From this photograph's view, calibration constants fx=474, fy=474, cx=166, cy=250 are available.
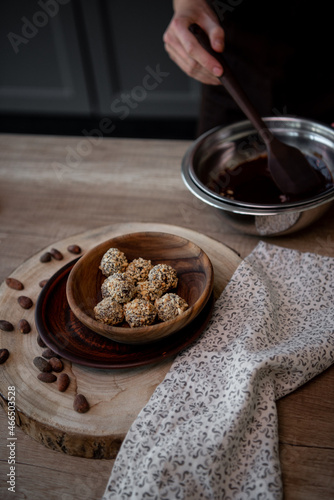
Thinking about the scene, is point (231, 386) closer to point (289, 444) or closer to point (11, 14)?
point (289, 444)

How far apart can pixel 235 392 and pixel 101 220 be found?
619 millimetres

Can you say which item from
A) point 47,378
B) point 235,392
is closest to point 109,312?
point 47,378

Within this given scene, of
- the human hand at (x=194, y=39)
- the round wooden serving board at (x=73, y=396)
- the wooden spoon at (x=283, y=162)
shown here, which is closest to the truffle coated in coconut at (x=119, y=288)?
the round wooden serving board at (x=73, y=396)

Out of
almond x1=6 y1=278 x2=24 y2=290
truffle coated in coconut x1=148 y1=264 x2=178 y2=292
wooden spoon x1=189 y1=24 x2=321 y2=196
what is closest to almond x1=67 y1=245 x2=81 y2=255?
almond x1=6 y1=278 x2=24 y2=290

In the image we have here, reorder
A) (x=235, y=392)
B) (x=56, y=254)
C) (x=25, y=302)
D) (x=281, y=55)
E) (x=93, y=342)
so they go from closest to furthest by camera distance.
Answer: (x=235, y=392)
(x=93, y=342)
(x=25, y=302)
(x=56, y=254)
(x=281, y=55)

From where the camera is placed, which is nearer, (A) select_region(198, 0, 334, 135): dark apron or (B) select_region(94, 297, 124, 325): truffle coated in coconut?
(B) select_region(94, 297, 124, 325): truffle coated in coconut

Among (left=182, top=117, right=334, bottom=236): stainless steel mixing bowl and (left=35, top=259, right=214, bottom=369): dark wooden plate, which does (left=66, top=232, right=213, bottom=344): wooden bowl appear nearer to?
(left=35, top=259, right=214, bottom=369): dark wooden plate

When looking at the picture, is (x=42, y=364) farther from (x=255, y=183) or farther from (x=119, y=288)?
(x=255, y=183)

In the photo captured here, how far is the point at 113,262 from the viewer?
0.91 meters

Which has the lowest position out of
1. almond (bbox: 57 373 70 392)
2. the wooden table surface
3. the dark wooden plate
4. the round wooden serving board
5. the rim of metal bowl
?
the wooden table surface

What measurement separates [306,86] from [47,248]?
0.87 m

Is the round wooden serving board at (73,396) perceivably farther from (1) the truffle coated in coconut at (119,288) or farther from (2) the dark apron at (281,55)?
(2) the dark apron at (281,55)

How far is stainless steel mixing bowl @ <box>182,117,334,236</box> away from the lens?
38.1 inches

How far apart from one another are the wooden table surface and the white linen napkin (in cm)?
4
